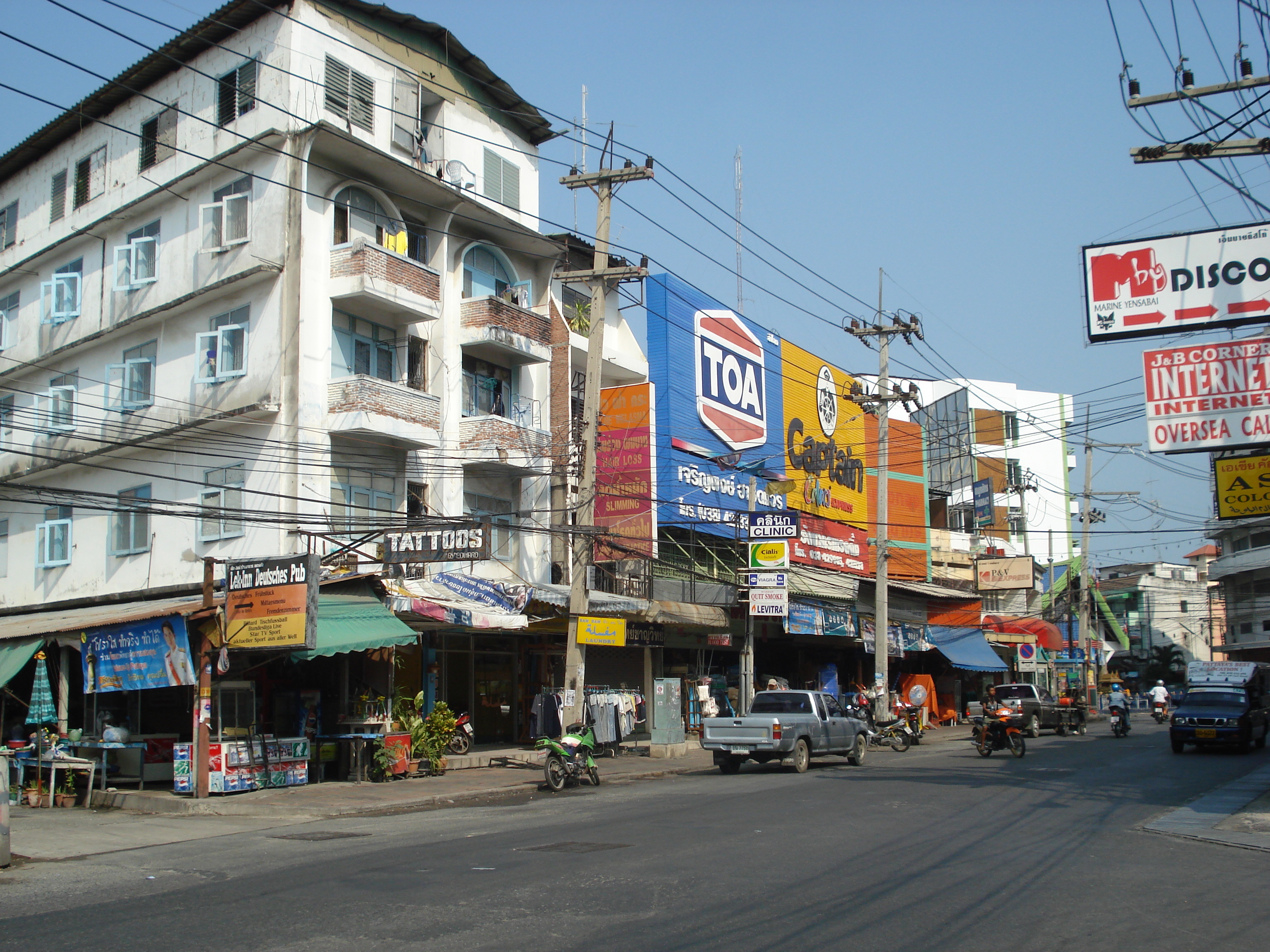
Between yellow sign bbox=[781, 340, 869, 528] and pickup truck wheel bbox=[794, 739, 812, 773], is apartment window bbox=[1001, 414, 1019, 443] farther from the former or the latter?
pickup truck wheel bbox=[794, 739, 812, 773]

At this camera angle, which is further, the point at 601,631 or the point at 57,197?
the point at 57,197

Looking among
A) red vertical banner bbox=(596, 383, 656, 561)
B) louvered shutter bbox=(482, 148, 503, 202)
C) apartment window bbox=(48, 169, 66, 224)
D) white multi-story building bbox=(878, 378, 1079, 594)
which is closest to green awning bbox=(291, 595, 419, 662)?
red vertical banner bbox=(596, 383, 656, 561)

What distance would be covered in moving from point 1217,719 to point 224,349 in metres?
25.7

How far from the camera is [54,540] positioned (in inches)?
1158

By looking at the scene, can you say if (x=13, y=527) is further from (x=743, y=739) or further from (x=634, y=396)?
(x=743, y=739)

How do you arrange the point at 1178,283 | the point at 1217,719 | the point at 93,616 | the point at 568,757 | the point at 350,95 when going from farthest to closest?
the point at 1217,719 → the point at 350,95 → the point at 93,616 → the point at 568,757 → the point at 1178,283

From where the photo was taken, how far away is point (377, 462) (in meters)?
25.2

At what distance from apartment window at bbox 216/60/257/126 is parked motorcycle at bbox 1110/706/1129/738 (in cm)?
3042

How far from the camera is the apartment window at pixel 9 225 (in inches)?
1312

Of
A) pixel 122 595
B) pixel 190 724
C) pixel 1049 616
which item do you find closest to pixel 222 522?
pixel 122 595

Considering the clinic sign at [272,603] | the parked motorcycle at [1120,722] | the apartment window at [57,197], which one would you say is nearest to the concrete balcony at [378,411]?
the clinic sign at [272,603]

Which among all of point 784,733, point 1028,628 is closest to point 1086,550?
point 1028,628

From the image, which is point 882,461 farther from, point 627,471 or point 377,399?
point 377,399

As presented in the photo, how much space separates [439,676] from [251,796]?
25.3ft
